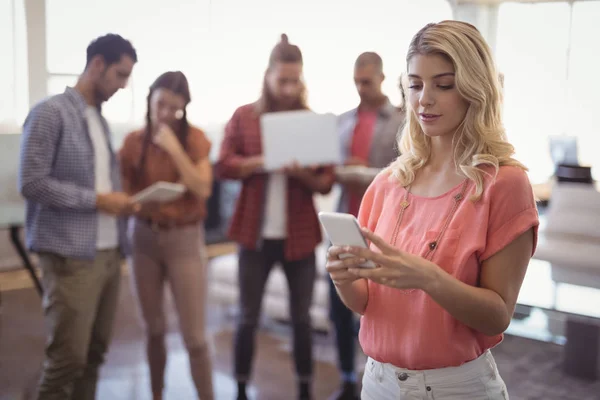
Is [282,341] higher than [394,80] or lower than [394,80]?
lower

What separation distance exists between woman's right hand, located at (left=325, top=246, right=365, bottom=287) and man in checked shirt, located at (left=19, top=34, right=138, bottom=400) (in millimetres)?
1105

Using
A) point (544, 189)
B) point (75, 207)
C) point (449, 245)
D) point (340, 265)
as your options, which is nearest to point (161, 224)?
point (75, 207)

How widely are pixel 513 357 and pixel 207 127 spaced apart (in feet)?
5.57

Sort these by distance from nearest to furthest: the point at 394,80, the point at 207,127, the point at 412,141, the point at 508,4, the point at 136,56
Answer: the point at 412,141 → the point at 136,56 → the point at 207,127 → the point at 394,80 → the point at 508,4

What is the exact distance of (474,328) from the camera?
124cm

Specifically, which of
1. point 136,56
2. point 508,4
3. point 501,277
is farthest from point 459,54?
point 508,4

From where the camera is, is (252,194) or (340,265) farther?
(252,194)

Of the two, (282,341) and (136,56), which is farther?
(282,341)

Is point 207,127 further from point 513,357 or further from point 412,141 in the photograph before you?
point 513,357

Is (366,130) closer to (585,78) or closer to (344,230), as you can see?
(585,78)

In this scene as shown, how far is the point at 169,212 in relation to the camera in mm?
2309

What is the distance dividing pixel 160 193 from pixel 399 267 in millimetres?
1266

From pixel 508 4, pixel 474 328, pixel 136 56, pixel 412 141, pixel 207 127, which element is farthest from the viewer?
pixel 508 4

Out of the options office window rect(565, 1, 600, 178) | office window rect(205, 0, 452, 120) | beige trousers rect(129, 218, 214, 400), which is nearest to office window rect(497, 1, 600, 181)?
office window rect(565, 1, 600, 178)
